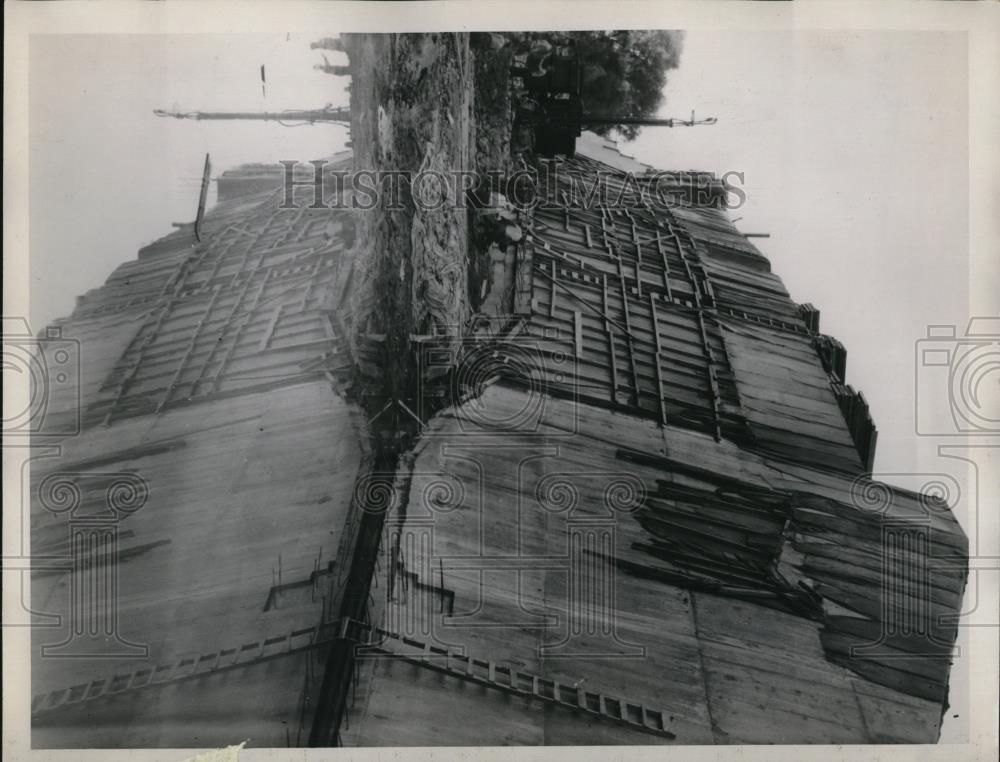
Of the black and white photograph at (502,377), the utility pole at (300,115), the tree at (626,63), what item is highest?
the tree at (626,63)

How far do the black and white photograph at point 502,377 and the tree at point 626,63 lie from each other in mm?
14

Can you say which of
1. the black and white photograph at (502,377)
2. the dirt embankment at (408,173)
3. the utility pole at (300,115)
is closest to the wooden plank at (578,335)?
the black and white photograph at (502,377)

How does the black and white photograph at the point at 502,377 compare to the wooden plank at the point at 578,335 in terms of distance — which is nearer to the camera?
the black and white photograph at the point at 502,377

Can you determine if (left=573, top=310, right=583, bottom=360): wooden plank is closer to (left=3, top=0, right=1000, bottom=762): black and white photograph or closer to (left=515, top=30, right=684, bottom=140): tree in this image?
(left=3, top=0, right=1000, bottom=762): black and white photograph

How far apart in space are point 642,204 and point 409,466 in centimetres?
130

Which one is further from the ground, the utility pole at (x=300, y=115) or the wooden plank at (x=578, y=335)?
the utility pole at (x=300, y=115)

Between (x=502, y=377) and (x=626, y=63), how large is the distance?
1.22 metres

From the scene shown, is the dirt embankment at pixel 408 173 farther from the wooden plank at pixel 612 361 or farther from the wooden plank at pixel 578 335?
the wooden plank at pixel 612 361

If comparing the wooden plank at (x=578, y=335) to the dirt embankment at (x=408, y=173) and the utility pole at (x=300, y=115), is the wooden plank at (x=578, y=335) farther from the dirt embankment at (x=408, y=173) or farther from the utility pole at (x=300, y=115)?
the utility pole at (x=300, y=115)

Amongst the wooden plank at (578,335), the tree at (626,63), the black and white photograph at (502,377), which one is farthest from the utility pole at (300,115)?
the wooden plank at (578,335)

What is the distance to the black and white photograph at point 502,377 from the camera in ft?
10.00

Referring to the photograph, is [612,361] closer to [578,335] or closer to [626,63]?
[578,335]

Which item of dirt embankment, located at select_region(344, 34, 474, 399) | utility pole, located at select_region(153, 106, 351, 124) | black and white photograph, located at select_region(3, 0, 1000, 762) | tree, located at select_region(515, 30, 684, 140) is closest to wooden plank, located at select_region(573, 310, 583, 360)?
black and white photograph, located at select_region(3, 0, 1000, 762)

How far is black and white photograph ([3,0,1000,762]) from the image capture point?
3.05 meters
